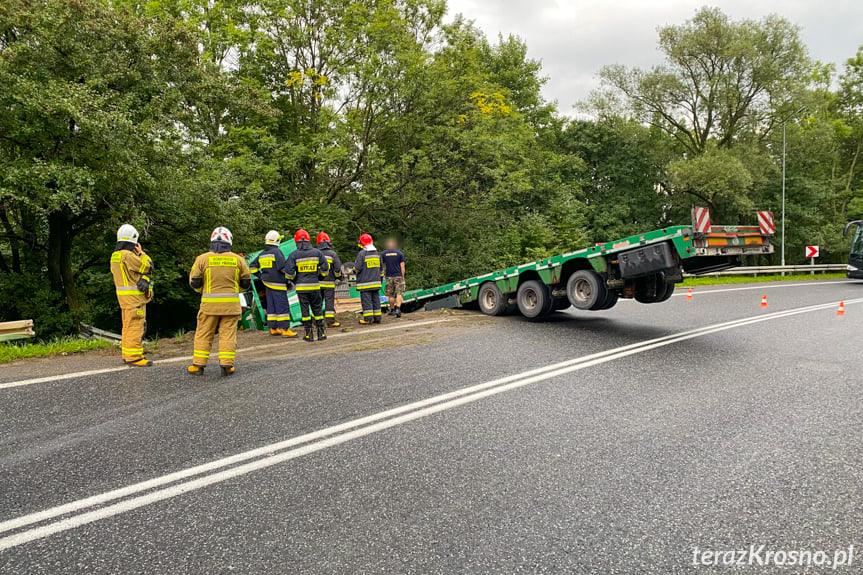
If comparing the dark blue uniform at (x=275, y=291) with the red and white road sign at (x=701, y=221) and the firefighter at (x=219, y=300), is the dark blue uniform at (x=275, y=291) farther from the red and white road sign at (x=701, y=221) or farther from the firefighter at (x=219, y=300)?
the red and white road sign at (x=701, y=221)

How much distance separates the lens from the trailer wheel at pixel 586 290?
8484mm

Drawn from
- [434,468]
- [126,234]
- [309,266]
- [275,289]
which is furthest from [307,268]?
[434,468]

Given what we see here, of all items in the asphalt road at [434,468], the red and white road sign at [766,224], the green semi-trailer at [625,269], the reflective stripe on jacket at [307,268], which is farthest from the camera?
the reflective stripe on jacket at [307,268]

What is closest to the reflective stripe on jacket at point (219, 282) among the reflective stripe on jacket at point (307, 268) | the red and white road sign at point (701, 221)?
the reflective stripe on jacket at point (307, 268)

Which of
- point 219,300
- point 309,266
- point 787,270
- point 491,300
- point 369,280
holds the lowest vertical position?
point 787,270

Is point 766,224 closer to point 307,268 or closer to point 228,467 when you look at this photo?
point 307,268

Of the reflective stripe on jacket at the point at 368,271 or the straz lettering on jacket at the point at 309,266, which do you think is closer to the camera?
the straz lettering on jacket at the point at 309,266

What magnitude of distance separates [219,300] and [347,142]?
1141 cm

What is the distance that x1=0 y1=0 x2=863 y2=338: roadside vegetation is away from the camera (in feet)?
32.5

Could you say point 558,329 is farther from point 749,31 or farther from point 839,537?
point 749,31

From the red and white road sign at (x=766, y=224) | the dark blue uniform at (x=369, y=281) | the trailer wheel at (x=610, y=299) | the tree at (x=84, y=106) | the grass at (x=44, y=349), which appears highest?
the tree at (x=84, y=106)

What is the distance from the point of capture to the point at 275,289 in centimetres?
930

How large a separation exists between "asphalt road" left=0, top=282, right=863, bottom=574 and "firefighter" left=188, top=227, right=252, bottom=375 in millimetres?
313

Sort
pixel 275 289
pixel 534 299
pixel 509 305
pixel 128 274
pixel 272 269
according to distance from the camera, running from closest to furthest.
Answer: pixel 128 274 → pixel 275 289 → pixel 272 269 → pixel 534 299 → pixel 509 305
